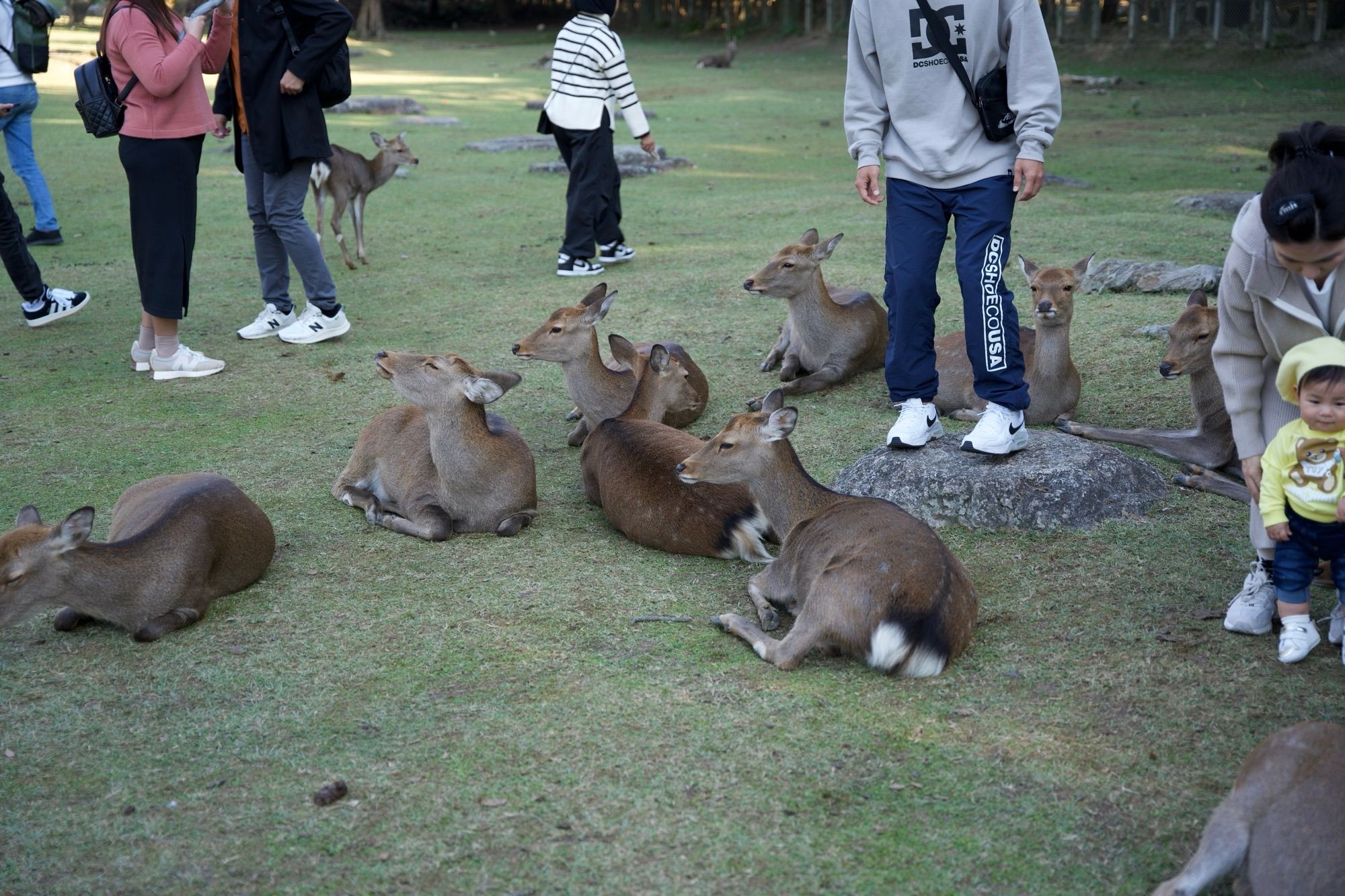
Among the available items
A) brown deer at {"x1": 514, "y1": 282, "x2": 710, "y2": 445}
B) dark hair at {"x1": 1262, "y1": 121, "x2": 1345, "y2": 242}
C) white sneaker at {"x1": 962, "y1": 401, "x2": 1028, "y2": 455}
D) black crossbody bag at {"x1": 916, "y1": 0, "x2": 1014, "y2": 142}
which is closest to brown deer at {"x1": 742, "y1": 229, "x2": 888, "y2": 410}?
brown deer at {"x1": 514, "y1": 282, "x2": 710, "y2": 445}

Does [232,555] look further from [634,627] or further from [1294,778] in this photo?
[1294,778]

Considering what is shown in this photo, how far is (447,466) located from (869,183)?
79.2 inches

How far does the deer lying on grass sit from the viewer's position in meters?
5.34

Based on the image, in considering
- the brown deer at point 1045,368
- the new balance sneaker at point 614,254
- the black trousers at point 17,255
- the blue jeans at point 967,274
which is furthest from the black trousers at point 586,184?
the blue jeans at point 967,274

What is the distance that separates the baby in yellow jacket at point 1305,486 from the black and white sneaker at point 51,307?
7024 millimetres

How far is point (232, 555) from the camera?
4.15 metres

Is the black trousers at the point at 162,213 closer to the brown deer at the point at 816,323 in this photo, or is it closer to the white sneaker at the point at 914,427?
the brown deer at the point at 816,323

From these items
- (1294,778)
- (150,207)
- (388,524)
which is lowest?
(388,524)

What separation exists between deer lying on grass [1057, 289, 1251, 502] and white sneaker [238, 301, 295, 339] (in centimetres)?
466

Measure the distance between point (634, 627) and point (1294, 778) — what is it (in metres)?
1.97

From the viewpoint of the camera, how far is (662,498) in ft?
15.5

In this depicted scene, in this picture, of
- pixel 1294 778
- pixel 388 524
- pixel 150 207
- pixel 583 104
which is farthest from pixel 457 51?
pixel 1294 778

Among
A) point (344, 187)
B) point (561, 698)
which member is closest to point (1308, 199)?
point (561, 698)

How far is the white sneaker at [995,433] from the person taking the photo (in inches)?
186
